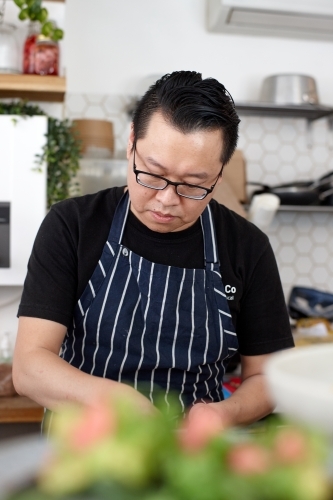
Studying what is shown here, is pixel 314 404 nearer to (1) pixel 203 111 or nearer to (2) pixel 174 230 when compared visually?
(1) pixel 203 111

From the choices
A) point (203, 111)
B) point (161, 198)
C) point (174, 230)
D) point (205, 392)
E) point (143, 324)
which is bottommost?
point (205, 392)

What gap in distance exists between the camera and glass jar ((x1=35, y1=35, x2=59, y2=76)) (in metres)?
2.48

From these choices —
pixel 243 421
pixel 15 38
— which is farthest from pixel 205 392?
pixel 15 38

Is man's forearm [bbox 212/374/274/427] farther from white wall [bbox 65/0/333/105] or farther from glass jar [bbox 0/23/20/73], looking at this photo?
white wall [bbox 65/0/333/105]

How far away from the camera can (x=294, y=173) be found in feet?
11.2

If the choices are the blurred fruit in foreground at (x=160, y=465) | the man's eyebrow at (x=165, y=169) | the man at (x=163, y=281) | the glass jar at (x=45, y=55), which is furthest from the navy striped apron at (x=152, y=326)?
the glass jar at (x=45, y=55)

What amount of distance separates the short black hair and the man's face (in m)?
0.02

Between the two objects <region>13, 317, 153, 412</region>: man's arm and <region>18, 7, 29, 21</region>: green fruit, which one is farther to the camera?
<region>18, 7, 29, 21</region>: green fruit

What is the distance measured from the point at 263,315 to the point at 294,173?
6.42ft

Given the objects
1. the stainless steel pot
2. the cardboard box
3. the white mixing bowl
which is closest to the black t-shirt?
the white mixing bowl

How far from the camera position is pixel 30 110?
2.51m

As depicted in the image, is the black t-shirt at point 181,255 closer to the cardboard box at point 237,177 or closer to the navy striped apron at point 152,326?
the navy striped apron at point 152,326

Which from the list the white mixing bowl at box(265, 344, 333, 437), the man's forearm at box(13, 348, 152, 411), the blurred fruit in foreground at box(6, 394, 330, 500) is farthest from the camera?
the man's forearm at box(13, 348, 152, 411)

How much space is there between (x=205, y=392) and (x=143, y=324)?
0.22 meters
